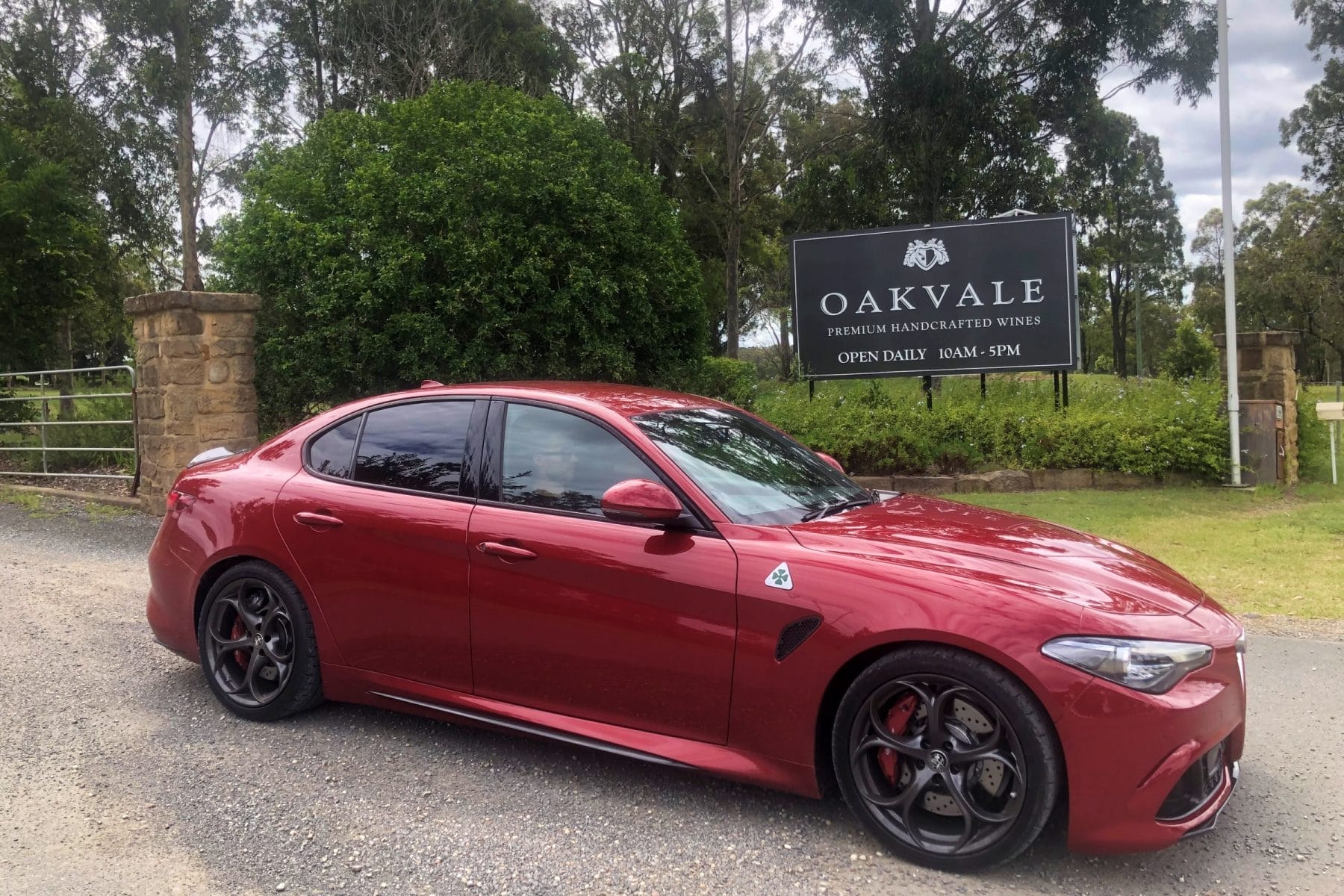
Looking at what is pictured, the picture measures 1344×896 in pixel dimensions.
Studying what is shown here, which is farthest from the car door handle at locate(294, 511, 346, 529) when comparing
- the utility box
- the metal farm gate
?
the utility box

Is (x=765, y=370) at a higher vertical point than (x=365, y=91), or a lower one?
lower

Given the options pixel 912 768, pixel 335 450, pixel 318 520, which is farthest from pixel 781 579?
pixel 335 450

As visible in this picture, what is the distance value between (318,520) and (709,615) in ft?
6.14

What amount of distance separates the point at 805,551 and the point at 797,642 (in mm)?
296

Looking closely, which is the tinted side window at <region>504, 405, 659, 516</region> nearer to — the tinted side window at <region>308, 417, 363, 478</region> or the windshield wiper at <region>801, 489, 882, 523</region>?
the windshield wiper at <region>801, 489, 882, 523</region>

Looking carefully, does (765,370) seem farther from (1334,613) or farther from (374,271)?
(1334,613)

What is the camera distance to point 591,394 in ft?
13.2

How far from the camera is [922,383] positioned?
14.0m

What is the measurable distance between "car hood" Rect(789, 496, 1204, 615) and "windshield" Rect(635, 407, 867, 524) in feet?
0.62

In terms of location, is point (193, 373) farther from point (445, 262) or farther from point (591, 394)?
point (591, 394)

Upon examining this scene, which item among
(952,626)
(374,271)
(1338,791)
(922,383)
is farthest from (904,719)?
(922,383)

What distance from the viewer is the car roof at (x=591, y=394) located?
3889 mm

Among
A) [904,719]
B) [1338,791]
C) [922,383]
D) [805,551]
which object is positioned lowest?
[1338,791]

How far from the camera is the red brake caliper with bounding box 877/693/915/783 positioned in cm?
296
